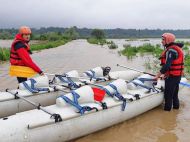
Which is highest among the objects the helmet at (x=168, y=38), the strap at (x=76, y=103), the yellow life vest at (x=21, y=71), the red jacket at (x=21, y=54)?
the helmet at (x=168, y=38)

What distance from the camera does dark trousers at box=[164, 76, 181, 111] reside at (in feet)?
21.6

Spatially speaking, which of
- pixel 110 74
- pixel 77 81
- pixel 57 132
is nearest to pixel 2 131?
pixel 57 132

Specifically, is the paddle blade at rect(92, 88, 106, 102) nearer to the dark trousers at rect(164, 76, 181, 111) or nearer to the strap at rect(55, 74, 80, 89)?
the strap at rect(55, 74, 80, 89)

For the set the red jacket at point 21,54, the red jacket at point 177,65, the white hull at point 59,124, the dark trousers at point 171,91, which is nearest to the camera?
the white hull at point 59,124

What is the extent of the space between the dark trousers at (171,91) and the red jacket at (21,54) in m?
2.80

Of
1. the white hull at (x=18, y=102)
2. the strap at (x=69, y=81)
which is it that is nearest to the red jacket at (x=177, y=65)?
the strap at (x=69, y=81)

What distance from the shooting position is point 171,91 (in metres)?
6.67

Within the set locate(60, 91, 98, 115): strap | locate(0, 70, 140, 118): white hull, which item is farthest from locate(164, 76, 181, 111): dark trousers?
locate(0, 70, 140, 118): white hull

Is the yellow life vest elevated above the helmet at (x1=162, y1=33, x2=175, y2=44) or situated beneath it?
situated beneath

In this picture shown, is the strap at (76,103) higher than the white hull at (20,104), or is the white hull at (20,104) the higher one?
the strap at (76,103)

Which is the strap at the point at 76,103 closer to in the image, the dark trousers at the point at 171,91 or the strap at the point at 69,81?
the strap at the point at 69,81

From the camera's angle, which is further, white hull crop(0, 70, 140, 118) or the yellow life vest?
the yellow life vest

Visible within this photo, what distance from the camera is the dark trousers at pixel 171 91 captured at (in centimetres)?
659

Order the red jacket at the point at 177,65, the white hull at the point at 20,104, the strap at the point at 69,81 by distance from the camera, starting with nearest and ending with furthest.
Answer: the white hull at the point at 20,104 < the red jacket at the point at 177,65 < the strap at the point at 69,81
